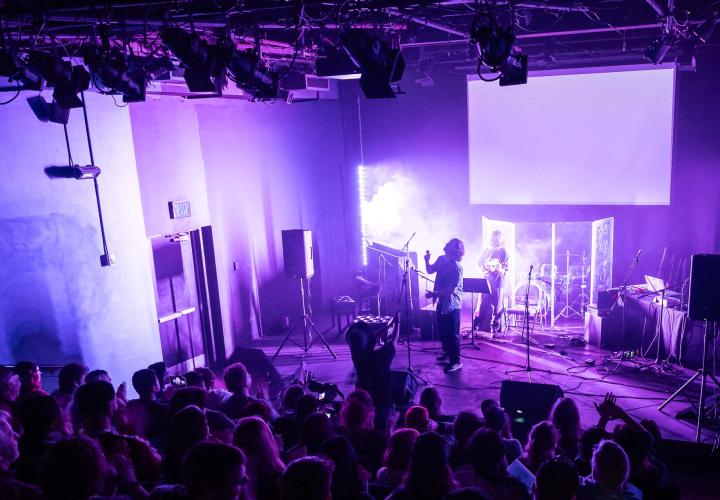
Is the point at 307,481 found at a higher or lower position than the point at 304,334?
higher

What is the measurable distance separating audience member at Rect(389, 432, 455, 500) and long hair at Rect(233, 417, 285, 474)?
653 millimetres

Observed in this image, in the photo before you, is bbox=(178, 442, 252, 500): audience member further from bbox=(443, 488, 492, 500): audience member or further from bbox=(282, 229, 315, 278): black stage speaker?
bbox=(282, 229, 315, 278): black stage speaker

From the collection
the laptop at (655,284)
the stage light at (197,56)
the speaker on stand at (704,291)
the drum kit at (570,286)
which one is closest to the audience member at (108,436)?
the stage light at (197,56)

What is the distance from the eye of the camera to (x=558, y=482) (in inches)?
101

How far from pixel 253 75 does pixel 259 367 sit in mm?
4145

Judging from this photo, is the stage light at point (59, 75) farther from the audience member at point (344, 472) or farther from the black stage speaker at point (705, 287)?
the black stage speaker at point (705, 287)

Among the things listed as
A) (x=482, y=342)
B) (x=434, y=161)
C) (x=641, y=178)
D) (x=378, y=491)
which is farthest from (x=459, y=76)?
(x=378, y=491)

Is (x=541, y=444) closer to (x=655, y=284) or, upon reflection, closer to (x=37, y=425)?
(x=37, y=425)

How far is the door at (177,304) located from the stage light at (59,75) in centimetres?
258

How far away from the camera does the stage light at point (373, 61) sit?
4.47 m

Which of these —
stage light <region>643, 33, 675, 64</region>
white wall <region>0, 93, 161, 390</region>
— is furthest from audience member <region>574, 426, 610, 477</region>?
white wall <region>0, 93, 161, 390</region>

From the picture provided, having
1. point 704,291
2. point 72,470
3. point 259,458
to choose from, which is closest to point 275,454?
point 259,458

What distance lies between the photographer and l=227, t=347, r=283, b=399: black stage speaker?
23.9ft

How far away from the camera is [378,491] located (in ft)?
10.4
